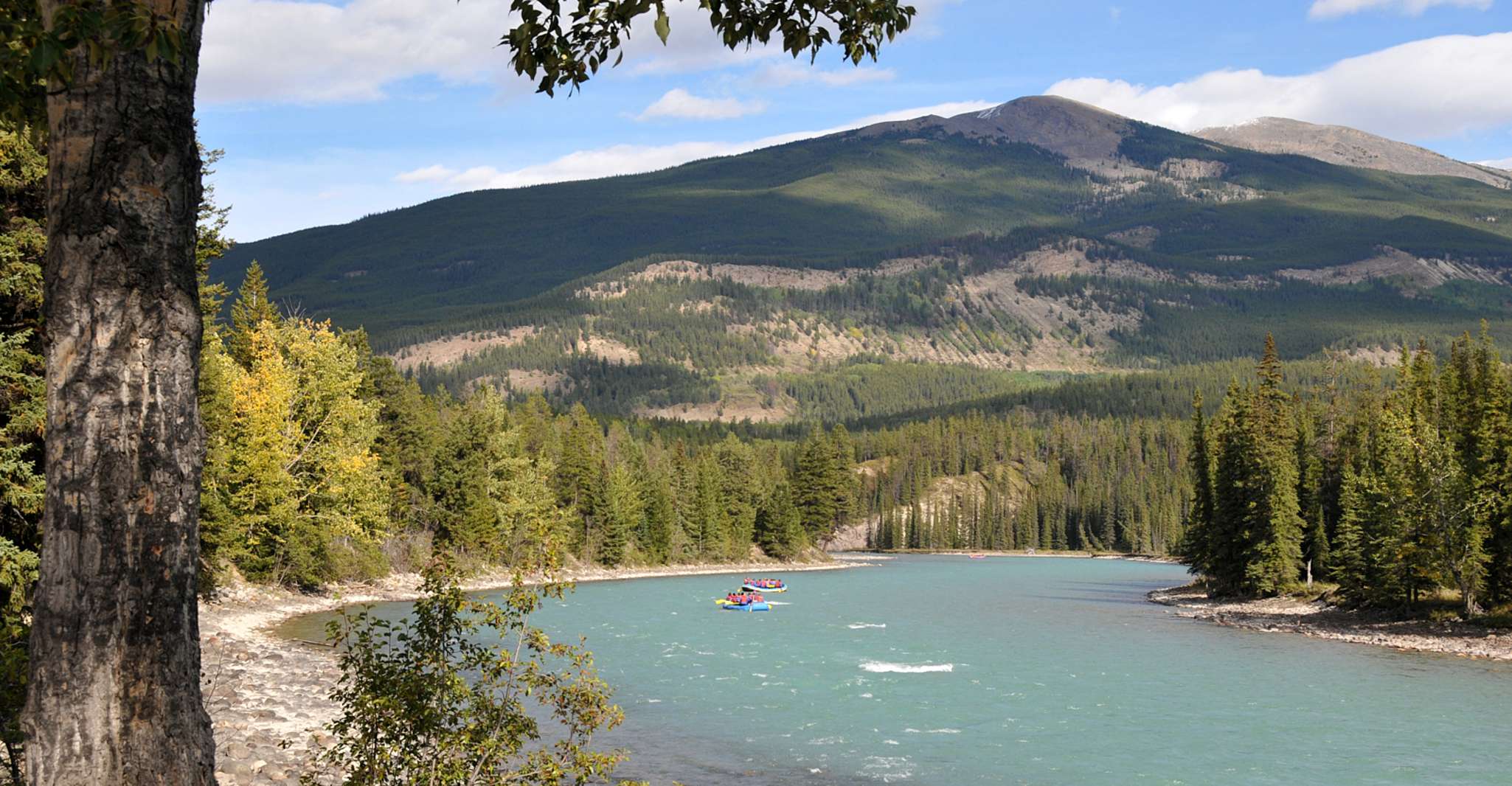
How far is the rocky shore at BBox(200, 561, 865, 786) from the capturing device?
23.5 metres

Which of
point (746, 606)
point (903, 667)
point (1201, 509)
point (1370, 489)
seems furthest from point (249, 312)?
Answer: point (1201, 509)

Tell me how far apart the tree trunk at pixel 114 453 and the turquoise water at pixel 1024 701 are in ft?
74.4

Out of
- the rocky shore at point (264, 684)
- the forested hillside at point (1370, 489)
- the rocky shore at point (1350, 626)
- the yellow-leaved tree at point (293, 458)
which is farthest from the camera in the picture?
the forested hillside at point (1370, 489)

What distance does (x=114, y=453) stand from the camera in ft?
21.7

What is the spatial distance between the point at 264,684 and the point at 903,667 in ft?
86.2

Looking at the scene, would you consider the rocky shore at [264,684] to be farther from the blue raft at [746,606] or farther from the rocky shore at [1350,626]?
the rocky shore at [1350,626]

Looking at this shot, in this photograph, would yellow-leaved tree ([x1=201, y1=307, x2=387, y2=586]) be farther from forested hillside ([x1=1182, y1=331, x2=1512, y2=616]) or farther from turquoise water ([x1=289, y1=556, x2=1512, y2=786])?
forested hillside ([x1=1182, y1=331, x2=1512, y2=616])

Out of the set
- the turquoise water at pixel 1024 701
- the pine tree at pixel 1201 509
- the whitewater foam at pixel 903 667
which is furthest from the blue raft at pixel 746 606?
the pine tree at pixel 1201 509

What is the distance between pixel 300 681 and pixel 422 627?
28.0m

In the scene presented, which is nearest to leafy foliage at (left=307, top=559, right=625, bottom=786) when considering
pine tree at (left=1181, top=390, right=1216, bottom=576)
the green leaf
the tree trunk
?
the tree trunk

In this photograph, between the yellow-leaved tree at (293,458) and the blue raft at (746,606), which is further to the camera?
the blue raft at (746,606)

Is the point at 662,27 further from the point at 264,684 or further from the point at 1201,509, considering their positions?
the point at 1201,509

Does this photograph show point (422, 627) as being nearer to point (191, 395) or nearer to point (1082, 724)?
point (191, 395)

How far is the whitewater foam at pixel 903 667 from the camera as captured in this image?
162ft
